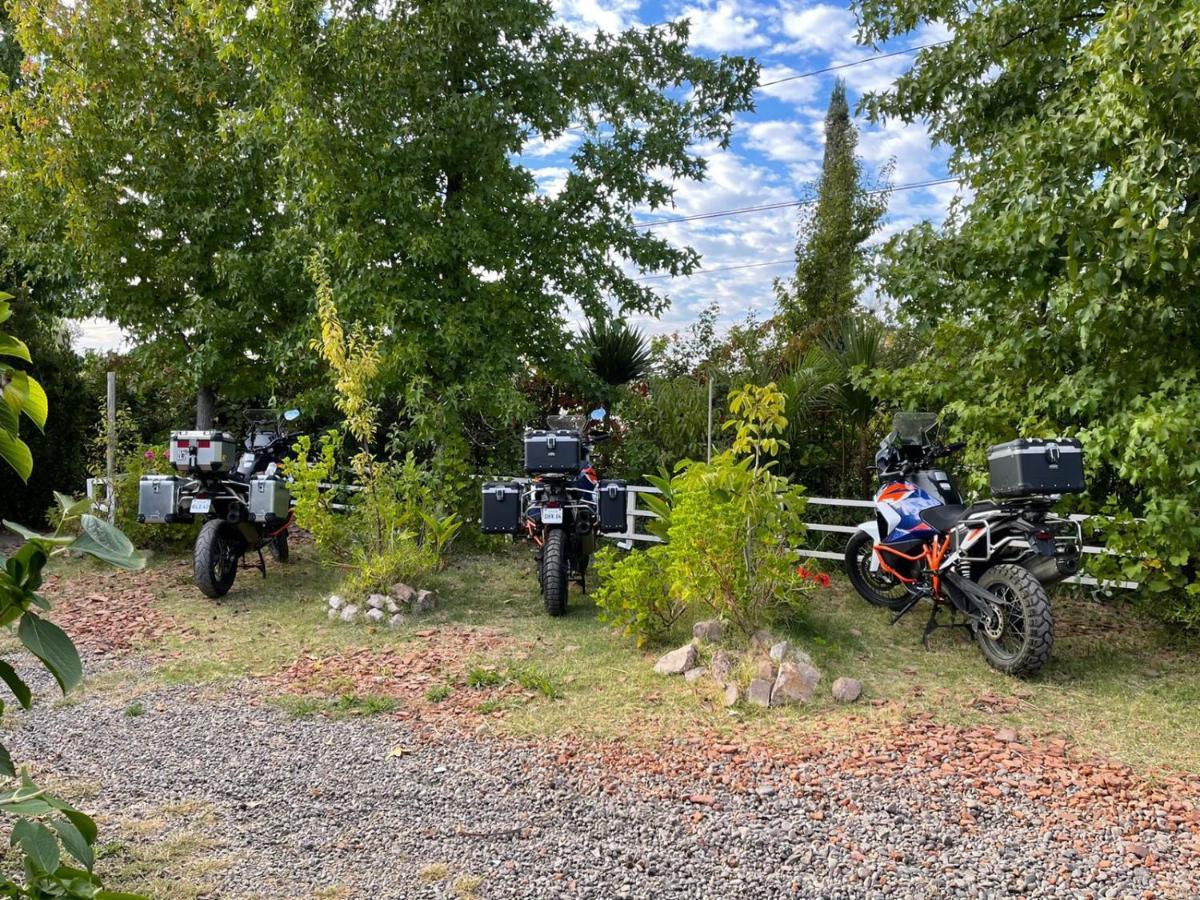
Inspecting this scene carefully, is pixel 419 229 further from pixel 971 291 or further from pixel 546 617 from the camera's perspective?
pixel 971 291

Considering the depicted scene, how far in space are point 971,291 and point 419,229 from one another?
4539 mm

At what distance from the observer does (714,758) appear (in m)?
3.59

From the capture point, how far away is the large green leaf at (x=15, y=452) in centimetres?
71

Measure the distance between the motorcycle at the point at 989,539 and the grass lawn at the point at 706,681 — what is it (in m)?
0.28

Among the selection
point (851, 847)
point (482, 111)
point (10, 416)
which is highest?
point (482, 111)

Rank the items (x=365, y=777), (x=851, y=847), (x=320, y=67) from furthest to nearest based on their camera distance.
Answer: (x=320, y=67), (x=365, y=777), (x=851, y=847)

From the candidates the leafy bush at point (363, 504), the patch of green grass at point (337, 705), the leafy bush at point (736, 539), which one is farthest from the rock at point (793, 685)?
the leafy bush at point (363, 504)

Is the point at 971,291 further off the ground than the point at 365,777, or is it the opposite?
the point at 971,291

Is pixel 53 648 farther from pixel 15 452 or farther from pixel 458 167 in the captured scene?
pixel 458 167

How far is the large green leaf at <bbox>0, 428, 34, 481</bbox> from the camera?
71 cm

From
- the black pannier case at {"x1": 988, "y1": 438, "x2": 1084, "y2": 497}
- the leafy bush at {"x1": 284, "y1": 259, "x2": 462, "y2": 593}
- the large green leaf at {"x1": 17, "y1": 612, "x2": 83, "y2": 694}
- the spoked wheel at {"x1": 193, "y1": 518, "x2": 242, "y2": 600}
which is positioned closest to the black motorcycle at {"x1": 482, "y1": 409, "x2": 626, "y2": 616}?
the leafy bush at {"x1": 284, "y1": 259, "x2": 462, "y2": 593}

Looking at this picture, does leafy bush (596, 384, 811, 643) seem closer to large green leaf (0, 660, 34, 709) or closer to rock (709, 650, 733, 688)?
rock (709, 650, 733, 688)

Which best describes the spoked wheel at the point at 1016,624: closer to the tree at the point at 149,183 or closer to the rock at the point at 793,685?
the rock at the point at 793,685

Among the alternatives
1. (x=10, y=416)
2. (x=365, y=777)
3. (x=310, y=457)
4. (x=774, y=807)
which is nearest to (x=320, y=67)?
(x=310, y=457)
